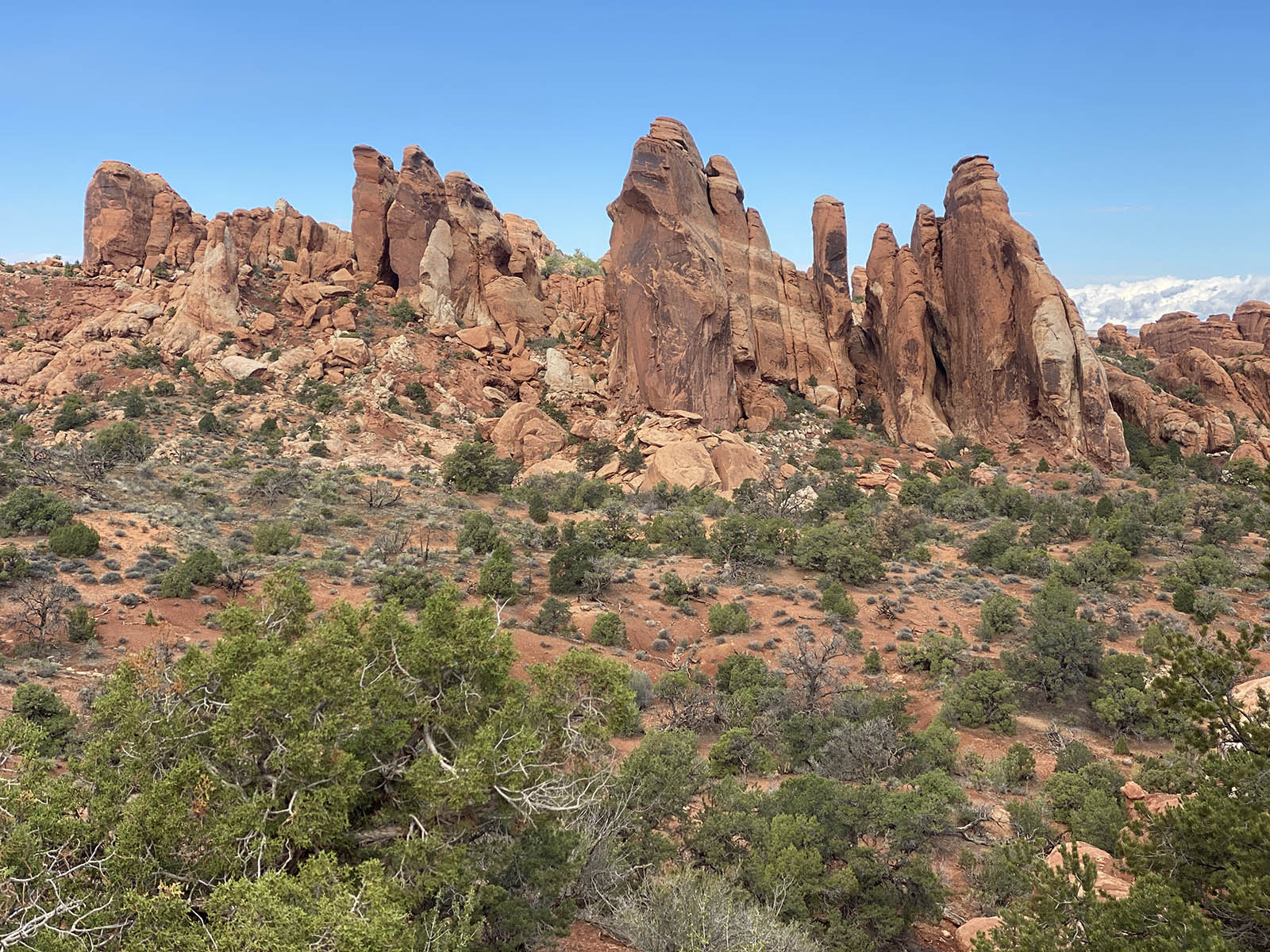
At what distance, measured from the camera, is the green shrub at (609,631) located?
18141 mm

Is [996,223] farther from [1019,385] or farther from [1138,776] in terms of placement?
[1138,776]

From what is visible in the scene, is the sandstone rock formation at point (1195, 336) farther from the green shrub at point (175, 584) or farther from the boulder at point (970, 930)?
the green shrub at point (175, 584)

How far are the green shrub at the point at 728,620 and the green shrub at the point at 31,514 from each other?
16.8 metres

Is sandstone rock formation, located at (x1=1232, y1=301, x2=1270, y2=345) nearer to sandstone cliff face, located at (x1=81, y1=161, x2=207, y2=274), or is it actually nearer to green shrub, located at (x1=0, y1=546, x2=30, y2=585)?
green shrub, located at (x1=0, y1=546, x2=30, y2=585)

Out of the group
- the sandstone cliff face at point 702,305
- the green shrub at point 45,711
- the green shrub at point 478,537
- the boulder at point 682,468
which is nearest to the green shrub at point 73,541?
the green shrub at point 45,711

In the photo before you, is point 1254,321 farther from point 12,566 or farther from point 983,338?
point 12,566

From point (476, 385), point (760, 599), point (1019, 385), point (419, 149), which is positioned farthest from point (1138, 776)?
point (419, 149)

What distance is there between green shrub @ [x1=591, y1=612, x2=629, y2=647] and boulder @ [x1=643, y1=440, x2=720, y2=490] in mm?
15777

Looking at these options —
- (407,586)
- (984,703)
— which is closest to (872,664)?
(984,703)

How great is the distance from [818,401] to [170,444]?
114 feet

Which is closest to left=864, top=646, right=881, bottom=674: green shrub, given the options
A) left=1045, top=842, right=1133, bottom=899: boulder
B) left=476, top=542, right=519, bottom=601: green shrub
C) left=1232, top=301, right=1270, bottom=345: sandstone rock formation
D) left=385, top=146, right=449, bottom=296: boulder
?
left=1045, top=842, right=1133, bottom=899: boulder

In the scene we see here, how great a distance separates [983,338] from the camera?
4162cm

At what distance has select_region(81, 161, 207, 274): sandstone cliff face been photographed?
44.9 metres

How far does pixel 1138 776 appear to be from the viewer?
11219 millimetres
